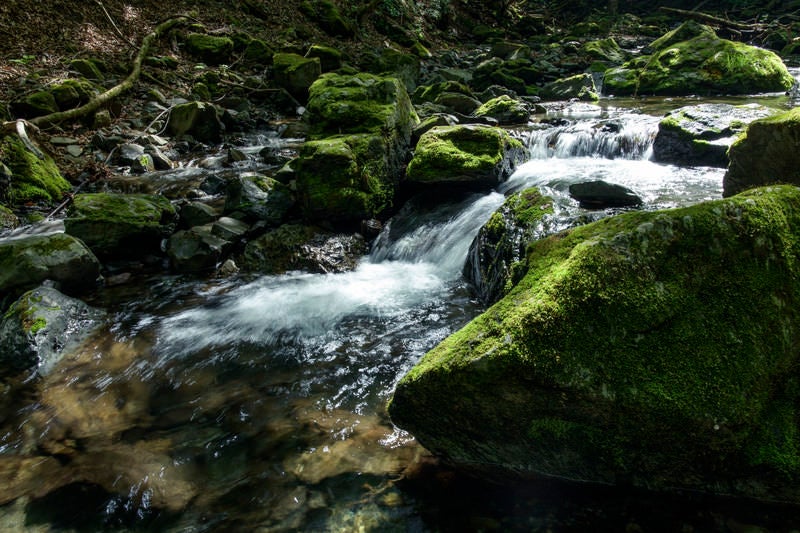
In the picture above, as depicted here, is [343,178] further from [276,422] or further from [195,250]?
[276,422]

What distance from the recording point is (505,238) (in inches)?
192

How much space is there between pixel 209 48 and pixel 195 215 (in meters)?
12.2

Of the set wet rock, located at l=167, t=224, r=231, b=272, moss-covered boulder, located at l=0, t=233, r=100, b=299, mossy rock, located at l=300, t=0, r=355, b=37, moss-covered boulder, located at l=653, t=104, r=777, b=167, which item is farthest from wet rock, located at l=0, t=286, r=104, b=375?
mossy rock, located at l=300, t=0, r=355, b=37

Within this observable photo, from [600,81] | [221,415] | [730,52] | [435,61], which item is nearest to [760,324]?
[221,415]

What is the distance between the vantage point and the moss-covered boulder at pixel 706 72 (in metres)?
12.5

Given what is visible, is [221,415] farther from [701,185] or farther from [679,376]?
[701,185]

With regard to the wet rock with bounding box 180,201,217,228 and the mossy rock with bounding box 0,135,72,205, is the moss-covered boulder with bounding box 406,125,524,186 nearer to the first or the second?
the wet rock with bounding box 180,201,217,228

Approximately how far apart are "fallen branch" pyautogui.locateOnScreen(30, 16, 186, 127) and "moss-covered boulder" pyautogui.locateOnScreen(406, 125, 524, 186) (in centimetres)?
892

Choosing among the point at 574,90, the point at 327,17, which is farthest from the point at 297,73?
the point at 574,90

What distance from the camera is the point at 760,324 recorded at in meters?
2.29

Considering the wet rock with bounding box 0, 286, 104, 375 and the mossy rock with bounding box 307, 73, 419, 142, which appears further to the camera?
the mossy rock with bounding box 307, 73, 419, 142

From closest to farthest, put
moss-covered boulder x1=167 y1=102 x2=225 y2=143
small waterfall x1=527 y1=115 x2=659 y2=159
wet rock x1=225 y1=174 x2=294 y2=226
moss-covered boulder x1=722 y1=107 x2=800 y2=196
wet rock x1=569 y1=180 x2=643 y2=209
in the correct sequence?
1. moss-covered boulder x1=722 y1=107 x2=800 y2=196
2. wet rock x1=569 y1=180 x2=643 y2=209
3. wet rock x1=225 y1=174 x2=294 y2=226
4. small waterfall x1=527 y1=115 x2=659 y2=159
5. moss-covered boulder x1=167 y1=102 x2=225 y2=143

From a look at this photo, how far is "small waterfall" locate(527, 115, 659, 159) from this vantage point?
8961mm

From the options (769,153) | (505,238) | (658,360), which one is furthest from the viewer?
(505,238)
